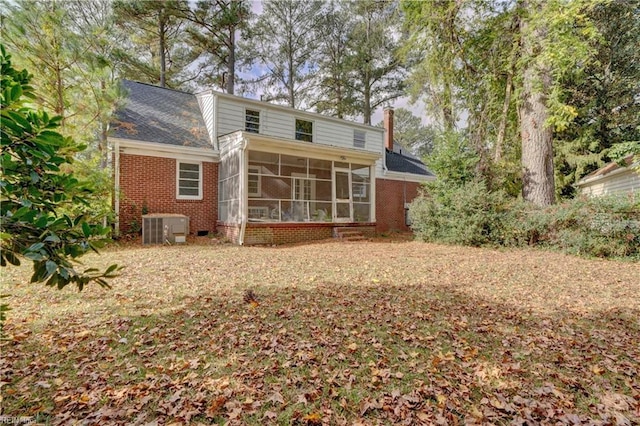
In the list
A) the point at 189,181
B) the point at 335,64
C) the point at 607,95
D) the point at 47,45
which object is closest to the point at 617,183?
the point at 607,95

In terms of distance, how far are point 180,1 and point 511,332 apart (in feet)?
73.2

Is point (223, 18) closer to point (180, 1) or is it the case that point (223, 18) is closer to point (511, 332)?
point (180, 1)

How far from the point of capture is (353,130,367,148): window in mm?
16344

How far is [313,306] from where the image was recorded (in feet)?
13.8

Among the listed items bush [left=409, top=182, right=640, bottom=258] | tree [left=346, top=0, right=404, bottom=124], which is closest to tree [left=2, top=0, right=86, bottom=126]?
bush [left=409, top=182, right=640, bottom=258]

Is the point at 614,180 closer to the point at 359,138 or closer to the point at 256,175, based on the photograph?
the point at 359,138

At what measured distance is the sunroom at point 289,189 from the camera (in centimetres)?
995

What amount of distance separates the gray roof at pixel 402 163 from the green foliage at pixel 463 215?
5.96 m

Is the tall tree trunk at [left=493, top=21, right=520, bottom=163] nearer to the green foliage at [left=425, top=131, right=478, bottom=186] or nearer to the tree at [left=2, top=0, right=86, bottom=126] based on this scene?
the green foliage at [left=425, top=131, right=478, bottom=186]

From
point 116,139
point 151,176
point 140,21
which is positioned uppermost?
point 140,21

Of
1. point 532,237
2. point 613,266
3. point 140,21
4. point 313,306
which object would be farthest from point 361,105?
point 313,306

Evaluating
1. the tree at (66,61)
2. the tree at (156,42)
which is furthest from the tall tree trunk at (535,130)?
the tree at (156,42)

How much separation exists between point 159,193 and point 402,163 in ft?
43.0

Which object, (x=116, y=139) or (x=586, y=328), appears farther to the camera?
(x=116, y=139)
